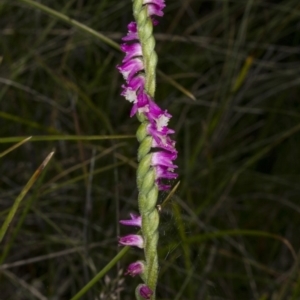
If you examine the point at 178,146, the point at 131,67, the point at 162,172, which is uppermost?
the point at 178,146

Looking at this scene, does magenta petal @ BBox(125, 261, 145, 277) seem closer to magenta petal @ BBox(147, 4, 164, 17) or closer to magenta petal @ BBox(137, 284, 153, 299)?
magenta petal @ BBox(137, 284, 153, 299)

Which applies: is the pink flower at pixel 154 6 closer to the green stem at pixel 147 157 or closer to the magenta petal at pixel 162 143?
the green stem at pixel 147 157

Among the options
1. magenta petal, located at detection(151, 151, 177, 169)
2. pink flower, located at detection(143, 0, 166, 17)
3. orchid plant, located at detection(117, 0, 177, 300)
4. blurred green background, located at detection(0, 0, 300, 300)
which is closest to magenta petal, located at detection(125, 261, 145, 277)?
orchid plant, located at detection(117, 0, 177, 300)

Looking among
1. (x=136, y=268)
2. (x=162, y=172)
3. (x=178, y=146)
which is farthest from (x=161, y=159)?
(x=178, y=146)

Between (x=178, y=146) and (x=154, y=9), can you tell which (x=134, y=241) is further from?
(x=178, y=146)

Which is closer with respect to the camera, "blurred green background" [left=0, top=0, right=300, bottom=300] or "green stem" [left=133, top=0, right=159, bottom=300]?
"green stem" [left=133, top=0, right=159, bottom=300]

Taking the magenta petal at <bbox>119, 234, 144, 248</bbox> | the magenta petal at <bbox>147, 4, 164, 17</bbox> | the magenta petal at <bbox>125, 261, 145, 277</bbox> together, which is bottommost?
the magenta petal at <bbox>125, 261, 145, 277</bbox>

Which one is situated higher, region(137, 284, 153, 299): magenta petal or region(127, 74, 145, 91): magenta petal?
region(127, 74, 145, 91): magenta petal

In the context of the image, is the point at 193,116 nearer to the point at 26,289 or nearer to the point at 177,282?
the point at 177,282
